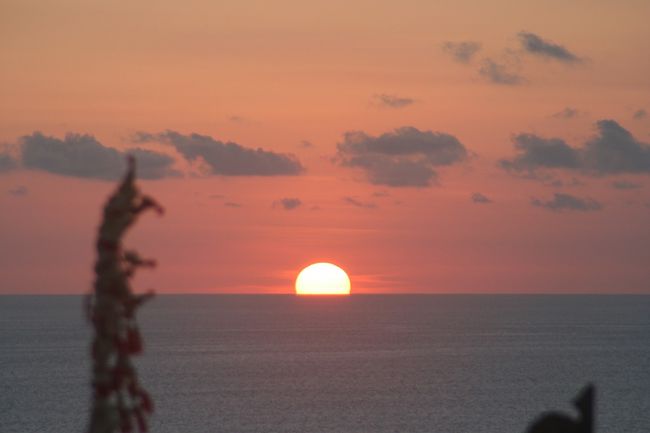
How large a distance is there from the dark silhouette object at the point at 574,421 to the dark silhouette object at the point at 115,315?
439 centimetres

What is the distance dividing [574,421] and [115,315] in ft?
16.7

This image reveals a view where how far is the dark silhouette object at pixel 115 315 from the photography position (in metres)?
11.4

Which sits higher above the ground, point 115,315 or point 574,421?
point 115,315

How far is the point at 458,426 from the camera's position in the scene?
417 feet

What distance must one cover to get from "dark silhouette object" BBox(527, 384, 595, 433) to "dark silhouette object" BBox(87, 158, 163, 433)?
4388mm

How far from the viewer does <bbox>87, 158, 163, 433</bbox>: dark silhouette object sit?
11414 mm

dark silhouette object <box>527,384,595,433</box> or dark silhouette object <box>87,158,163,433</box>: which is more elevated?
dark silhouette object <box>87,158,163,433</box>

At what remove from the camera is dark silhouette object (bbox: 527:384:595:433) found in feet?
39.5

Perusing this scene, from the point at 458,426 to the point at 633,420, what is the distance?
24.2 metres

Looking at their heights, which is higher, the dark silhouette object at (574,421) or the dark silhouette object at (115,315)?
the dark silhouette object at (115,315)

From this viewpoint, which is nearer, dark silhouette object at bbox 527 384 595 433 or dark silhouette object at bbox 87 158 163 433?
dark silhouette object at bbox 87 158 163 433

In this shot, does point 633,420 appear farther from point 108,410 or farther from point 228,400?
point 108,410

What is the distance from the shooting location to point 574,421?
1206 centimetres

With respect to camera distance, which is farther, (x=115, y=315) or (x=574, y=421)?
(x=574, y=421)
